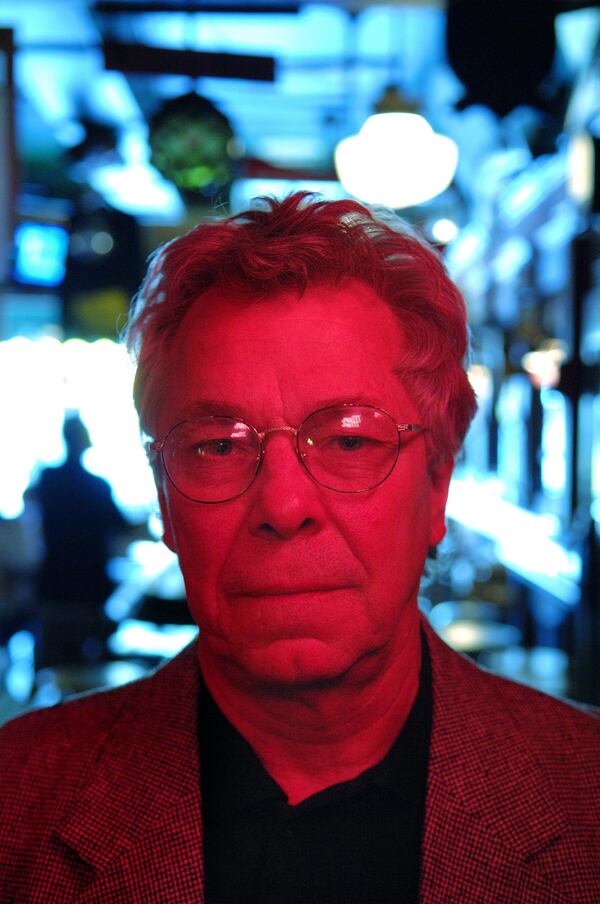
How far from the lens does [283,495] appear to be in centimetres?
98

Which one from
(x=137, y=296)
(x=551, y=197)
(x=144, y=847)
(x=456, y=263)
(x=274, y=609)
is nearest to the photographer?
(x=274, y=609)

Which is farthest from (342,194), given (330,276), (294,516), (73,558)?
(73,558)

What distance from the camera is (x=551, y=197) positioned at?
537cm

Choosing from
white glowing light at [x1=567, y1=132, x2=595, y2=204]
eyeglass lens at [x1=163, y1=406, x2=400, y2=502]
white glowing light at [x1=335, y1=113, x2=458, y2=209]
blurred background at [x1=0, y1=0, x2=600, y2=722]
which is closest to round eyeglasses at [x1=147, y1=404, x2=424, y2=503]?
eyeglass lens at [x1=163, y1=406, x2=400, y2=502]

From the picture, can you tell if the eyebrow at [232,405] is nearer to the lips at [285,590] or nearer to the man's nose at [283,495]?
the man's nose at [283,495]

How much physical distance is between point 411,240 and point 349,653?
1.93 feet

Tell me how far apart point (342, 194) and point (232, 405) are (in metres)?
1.67

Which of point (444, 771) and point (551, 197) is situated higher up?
point (551, 197)

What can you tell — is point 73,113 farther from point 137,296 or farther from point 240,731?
point 240,731

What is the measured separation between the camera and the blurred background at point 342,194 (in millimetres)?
2994

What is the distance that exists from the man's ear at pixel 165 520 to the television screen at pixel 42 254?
5.17 meters

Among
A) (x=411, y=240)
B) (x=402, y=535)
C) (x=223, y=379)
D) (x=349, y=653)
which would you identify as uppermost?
(x=411, y=240)

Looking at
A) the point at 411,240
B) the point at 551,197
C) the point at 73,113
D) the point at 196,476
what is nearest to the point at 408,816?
the point at 196,476

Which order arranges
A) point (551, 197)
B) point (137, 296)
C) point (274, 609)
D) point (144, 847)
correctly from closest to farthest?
1. point (274, 609)
2. point (144, 847)
3. point (137, 296)
4. point (551, 197)
